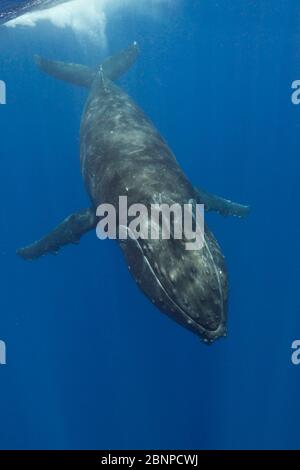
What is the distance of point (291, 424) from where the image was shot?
2016 centimetres

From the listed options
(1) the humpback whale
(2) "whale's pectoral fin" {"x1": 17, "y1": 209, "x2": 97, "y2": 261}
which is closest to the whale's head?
(1) the humpback whale

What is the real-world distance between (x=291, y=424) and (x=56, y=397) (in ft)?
34.2

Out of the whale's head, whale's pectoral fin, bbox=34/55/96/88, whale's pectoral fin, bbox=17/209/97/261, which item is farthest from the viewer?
whale's pectoral fin, bbox=34/55/96/88

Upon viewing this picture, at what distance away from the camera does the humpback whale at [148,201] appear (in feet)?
20.5

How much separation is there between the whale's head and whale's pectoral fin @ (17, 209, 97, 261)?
13.7 ft

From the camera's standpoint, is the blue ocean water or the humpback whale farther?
the blue ocean water

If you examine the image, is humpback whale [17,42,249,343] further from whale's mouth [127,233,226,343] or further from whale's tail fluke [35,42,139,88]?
whale's tail fluke [35,42,139,88]

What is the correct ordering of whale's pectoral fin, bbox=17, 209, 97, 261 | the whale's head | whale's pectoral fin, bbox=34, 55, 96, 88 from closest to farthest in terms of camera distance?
1. the whale's head
2. whale's pectoral fin, bbox=17, 209, 97, 261
3. whale's pectoral fin, bbox=34, 55, 96, 88

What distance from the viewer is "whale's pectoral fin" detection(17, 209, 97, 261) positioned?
36.6ft

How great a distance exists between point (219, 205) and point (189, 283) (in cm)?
573

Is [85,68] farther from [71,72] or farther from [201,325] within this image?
[201,325]

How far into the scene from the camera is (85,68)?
18094 mm

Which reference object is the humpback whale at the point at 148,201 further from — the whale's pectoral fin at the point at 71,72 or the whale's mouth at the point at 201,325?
the whale's pectoral fin at the point at 71,72
